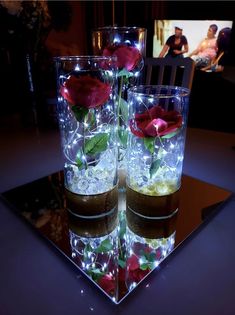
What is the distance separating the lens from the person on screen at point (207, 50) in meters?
2.74

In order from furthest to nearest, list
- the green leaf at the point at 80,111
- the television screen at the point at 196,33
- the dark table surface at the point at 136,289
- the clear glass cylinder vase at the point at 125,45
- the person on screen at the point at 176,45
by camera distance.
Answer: the person on screen at the point at 176,45
the television screen at the point at 196,33
the clear glass cylinder vase at the point at 125,45
the green leaf at the point at 80,111
the dark table surface at the point at 136,289

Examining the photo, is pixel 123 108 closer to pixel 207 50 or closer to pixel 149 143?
pixel 149 143

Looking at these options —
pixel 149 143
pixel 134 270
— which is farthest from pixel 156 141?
pixel 134 270

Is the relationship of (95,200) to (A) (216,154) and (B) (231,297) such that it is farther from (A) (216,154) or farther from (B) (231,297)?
(A) (216,154)

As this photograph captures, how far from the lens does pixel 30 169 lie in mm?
835

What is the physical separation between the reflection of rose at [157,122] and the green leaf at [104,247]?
0.21m

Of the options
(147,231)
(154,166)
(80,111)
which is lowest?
(147,231)

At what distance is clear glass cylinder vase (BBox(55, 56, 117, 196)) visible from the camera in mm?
481

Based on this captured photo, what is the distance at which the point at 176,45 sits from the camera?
2869mm

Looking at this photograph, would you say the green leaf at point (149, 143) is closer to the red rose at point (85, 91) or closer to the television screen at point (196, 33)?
the red rose at point (85, 91)

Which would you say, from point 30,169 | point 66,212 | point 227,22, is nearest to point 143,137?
point 66,212

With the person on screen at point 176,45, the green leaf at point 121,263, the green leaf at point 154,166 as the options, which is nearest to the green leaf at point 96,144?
the green leaf at point 154,166

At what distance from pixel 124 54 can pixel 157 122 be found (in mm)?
172

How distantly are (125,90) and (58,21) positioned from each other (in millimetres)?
911
